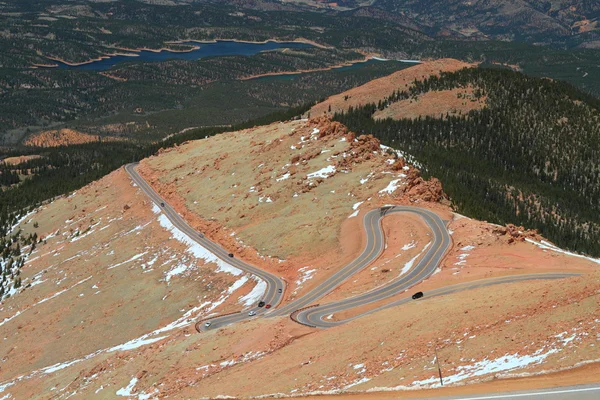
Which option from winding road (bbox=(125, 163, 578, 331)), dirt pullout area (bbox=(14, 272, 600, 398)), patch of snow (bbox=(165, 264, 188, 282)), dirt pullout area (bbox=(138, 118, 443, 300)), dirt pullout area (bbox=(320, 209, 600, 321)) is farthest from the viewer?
patch of snow (bbox=(165, 264, 188, 282))

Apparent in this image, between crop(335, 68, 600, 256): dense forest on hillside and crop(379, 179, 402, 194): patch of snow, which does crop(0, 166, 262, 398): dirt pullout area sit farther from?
crop(335, 68, 600, 256): dense forest on hillside

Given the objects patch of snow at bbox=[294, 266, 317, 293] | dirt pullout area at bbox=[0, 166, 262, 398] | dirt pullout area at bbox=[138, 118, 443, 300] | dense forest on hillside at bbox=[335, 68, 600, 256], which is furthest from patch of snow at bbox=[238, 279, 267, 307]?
dense forest on hillside at bbox=[335, 68, 600, 256]

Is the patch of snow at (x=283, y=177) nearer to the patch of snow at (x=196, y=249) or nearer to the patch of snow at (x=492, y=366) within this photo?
the patch of snow at (x=196, y=249)

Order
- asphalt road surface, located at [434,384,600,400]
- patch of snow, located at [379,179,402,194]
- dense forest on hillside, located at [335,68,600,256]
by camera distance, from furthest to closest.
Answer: dense forest on hillside, located at [335,68,600,256]
patch of snow, located at [379,179,402,194]
asphalt road surface, located at [434,384,600,400]

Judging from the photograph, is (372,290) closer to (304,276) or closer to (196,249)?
(304,276)

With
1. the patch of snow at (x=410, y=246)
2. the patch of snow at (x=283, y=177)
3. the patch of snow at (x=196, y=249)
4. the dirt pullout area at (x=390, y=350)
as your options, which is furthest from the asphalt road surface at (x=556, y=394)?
the patch of snow at (x=283, y=177)

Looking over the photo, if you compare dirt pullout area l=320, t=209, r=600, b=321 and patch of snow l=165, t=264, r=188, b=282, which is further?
patch of snow l=165, t=264, r=188, b=282

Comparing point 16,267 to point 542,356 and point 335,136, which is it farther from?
point 542,356

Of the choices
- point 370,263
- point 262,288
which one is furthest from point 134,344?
point 370,263
